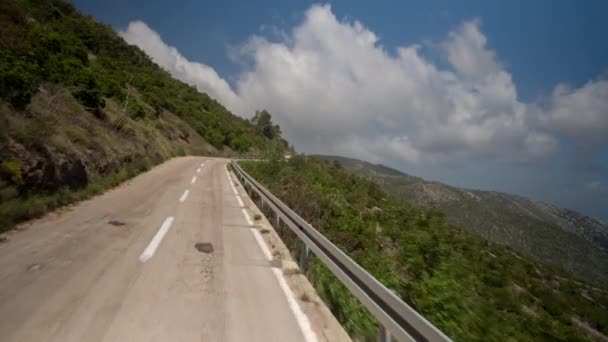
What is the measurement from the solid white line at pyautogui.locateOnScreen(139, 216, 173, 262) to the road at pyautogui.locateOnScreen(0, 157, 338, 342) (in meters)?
0.02

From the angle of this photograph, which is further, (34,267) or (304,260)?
(304,260)

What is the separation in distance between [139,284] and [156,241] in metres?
2.04

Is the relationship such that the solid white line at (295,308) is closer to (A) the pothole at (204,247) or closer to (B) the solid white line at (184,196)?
(A) the pothole at (204,247)

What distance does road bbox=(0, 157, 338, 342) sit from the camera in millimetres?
3279

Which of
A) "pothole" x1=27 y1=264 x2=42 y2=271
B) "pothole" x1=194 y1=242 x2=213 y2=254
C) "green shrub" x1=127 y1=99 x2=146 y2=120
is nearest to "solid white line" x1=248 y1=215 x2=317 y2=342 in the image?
"pothole" x1=194 y1=242 x2=213 y2=254

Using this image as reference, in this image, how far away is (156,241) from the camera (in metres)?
6.19

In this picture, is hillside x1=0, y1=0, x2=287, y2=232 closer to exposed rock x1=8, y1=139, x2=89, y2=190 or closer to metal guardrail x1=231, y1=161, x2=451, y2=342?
exposed rock x1=8, y1=139, x2=89, y2=190

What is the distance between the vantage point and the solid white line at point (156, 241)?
17.5 feet

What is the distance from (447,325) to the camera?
3857mm

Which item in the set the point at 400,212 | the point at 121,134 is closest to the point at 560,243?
the point at 400,212

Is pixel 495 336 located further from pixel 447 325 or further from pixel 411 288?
pixel 411 288

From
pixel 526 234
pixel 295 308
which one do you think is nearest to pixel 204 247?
pixel 295 308

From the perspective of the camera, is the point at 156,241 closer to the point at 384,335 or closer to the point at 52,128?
the point at 384,335

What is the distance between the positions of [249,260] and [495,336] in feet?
12.4
